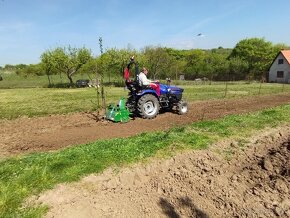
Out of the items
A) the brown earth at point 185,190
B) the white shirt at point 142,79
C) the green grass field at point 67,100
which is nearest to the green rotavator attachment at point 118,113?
the white shirt at point 142,79

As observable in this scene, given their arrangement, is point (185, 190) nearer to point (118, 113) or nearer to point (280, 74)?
point (118, 113)

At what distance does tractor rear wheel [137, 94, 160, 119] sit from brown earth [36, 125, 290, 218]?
4608mm

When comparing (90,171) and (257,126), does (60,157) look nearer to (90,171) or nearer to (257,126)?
(90,171)

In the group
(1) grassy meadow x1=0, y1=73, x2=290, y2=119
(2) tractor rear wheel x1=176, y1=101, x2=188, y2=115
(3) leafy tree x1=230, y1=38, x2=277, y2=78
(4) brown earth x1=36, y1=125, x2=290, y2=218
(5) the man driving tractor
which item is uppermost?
(3) leafy tree x1=230, y1=38, x2=277, y2=78

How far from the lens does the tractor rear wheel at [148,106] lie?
37.8ft

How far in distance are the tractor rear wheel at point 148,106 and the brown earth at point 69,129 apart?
0.85 feet

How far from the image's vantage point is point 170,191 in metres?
5.81

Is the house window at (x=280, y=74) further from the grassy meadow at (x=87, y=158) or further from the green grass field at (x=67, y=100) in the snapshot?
the grassy meadow at (x=87, y=158)

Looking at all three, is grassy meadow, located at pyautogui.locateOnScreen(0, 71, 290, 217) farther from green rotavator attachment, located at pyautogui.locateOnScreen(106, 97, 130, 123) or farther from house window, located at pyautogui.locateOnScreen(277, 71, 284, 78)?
house window, located at pyautogui.locateOnScreen(277, 71, 284, 78)

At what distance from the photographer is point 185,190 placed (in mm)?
5855

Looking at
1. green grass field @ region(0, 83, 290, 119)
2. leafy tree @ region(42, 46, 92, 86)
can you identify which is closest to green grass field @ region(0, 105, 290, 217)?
green grass field @ region(0, 83, 290, 119)

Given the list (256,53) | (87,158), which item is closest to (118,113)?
(87,158)

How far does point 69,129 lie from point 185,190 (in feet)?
18.2

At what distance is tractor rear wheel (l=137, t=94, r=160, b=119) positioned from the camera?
1152 centimetres
